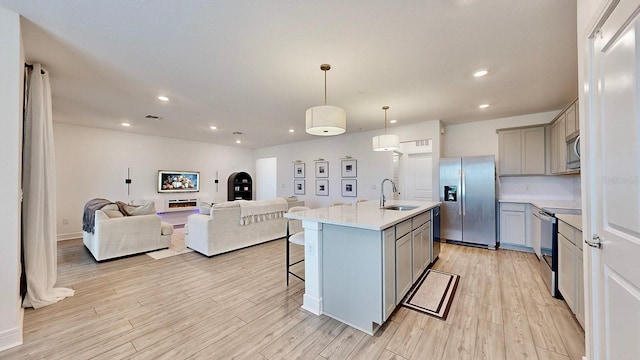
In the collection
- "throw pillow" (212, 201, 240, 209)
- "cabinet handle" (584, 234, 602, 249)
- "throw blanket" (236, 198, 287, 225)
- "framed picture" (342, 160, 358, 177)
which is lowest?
"throw blanket" (236, 198, 287, 225)

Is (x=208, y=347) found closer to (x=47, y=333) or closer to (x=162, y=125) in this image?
(x=47, y=333)

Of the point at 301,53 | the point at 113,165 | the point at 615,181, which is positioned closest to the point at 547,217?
the point at 615,181

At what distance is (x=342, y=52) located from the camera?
7.80 ft

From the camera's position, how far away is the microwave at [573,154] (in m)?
2.98

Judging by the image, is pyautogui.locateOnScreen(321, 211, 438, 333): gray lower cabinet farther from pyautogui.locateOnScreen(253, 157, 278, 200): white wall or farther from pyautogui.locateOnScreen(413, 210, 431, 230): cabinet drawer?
pyautogui.locateOnScreen(253, 157, 278, 200): white wall

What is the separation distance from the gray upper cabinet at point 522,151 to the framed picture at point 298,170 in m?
4.88

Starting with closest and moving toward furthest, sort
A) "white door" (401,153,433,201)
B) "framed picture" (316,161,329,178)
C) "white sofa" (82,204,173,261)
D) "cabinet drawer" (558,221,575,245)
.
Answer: "cabinet drawer" (558,221,575,245), "white sofa" (82,204,173,261), "white door" (401,153,433,201), "framed picture" (316,161,329,178)

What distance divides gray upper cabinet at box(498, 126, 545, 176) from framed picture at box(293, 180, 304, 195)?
195 inches

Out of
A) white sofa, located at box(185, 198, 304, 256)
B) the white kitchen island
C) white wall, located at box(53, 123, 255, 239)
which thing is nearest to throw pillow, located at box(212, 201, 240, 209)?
white sofa, located at box(185, 198, 304, 256)

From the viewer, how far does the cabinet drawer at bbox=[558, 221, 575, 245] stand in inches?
82.2

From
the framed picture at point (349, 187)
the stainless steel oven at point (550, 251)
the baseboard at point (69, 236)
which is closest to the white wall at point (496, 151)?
the stainless steel oven at point (550, 251)

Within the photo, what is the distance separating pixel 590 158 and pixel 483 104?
9.81 feet

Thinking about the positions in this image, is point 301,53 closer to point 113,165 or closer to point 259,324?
point 259,324

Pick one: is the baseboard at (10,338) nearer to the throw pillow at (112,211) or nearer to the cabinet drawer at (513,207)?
the throw pillow at (112,211)
